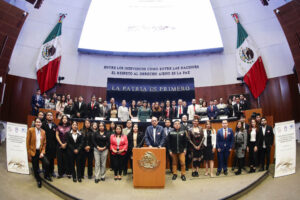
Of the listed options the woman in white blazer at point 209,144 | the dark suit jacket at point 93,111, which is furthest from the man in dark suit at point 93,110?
the woman in white blazer at point 209,144

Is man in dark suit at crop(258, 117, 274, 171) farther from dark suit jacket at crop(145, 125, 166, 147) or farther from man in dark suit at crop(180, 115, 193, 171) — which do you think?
dark suit jacket at crop(145, 125, 166, 147)

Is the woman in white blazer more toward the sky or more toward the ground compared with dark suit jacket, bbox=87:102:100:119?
more toward the ground

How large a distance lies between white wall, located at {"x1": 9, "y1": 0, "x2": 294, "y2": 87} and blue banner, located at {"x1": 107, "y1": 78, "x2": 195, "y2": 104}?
19.2 inches

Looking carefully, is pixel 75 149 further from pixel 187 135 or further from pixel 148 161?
pixel 187 135

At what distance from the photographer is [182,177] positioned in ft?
13.6

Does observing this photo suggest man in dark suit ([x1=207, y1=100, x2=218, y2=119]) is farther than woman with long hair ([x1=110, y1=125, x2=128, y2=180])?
Yes

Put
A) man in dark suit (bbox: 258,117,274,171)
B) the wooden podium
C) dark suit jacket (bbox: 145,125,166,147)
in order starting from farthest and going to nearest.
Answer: man in dark suit (bbox: 258,117,274,171), dark suit jacket (bbox: 145,125,166,147), the wooden podium

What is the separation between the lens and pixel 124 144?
4297 millimetres

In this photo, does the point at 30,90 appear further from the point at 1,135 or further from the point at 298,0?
the point at 298,0

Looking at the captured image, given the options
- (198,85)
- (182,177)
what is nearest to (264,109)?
(198,85)

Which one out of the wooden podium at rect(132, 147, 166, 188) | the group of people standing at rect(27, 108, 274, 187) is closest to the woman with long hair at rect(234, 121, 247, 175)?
the group of people standing at rect(27, 108, 274, 187)

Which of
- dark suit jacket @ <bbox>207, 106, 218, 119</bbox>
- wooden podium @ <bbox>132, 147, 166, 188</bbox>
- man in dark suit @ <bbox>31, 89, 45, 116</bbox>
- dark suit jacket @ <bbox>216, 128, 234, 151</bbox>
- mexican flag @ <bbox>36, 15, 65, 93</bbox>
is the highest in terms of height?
mexican flag @ <bbox>36, 15, 65, 93</bbox>

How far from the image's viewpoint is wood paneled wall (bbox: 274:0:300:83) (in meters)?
6.22

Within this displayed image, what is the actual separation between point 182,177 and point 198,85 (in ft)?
18.7
